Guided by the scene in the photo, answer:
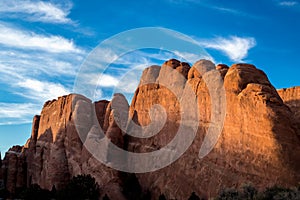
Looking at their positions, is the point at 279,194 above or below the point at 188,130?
below

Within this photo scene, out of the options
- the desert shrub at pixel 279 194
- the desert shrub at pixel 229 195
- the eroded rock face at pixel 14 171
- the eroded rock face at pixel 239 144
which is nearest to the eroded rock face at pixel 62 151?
the eroded rock face at pixel 14 171

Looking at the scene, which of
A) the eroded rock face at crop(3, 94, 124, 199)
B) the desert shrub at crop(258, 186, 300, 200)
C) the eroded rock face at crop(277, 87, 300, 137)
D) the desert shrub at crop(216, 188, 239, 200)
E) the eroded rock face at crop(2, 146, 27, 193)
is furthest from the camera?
the eroded rock face at crop(2, 146, 27, 193)

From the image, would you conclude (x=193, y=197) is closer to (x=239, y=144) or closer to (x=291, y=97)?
(x=239, y=144)

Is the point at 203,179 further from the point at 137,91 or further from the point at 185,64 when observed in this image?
the point at 137,91

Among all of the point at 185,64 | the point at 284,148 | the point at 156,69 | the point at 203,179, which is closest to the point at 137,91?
the point at 156,69

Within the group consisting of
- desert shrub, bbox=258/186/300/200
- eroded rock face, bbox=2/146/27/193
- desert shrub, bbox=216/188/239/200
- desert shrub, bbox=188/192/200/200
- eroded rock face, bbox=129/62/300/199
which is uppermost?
eroded rock face, bbox=2/146/27/193

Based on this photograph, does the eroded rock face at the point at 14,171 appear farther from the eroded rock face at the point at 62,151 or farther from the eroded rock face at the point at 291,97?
the eroded rock face at the point at 291,97

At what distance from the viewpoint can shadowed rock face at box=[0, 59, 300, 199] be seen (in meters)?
30.8

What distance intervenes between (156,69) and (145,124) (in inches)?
297

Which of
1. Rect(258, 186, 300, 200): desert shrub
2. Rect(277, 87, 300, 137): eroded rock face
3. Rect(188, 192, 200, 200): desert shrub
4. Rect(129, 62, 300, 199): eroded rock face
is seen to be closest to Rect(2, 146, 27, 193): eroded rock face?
Rect(129, 62, 300, 199): eroded rock face

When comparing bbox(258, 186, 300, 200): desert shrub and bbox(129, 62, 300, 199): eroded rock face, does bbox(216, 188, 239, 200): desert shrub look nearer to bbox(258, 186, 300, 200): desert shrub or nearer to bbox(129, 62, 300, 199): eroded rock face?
bbox(258, 186, 300, 200): desert shrub

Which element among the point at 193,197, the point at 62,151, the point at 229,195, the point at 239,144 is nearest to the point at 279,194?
the point at 229,195

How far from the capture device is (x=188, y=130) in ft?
133

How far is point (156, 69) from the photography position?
168 ft
